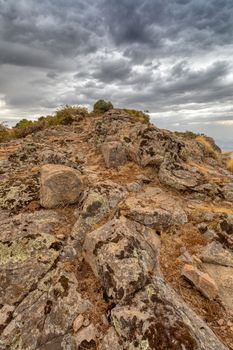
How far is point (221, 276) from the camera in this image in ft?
20.0

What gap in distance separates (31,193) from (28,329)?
17.2 ft

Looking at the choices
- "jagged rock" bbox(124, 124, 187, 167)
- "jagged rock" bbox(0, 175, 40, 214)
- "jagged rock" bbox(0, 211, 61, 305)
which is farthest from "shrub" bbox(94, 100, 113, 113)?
"jagged rock" bbox(0, 211, 61, 305)

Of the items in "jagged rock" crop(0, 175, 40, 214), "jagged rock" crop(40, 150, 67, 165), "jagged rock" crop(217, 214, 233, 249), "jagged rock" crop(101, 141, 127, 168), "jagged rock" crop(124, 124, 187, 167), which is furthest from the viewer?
"jagged rock" crop(40, 150, 67, 165)

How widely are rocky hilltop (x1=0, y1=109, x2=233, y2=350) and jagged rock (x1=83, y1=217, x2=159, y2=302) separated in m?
0.02

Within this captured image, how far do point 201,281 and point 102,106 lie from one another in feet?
78.8

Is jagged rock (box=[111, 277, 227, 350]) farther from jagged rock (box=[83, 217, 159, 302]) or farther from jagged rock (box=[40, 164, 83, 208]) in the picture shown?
jagged rock (box=[40, 164, 83, 208])

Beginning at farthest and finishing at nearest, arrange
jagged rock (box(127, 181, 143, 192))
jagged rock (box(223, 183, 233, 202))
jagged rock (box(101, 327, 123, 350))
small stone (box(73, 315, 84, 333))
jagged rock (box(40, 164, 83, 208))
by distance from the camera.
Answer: jagged rock (box(223, 183, 233, 202)), jagged rock (box(127, 181, 143, 192)), jagged rock (box(40, 164, 83, 208)), small stone (box(73, 315, 84, 333)), jagged rock (box(101, 327, 123, 350))

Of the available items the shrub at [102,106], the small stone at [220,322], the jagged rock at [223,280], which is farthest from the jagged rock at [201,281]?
the shrub at [102,106]

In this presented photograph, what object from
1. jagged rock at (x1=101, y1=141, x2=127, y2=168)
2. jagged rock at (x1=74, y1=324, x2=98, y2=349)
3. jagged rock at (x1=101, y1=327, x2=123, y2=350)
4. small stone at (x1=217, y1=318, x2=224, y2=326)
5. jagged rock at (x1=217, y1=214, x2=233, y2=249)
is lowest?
jagged rock at (x1=74, y1=324, x2=98, y2=349)

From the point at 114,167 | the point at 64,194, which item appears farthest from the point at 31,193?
the point at 114,167

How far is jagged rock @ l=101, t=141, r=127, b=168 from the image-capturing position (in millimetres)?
11618

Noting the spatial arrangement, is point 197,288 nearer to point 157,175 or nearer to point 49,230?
point 49,230

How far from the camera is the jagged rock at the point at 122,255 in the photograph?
17.7 ft

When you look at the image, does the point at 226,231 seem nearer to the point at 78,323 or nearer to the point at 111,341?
the point at 111,341
